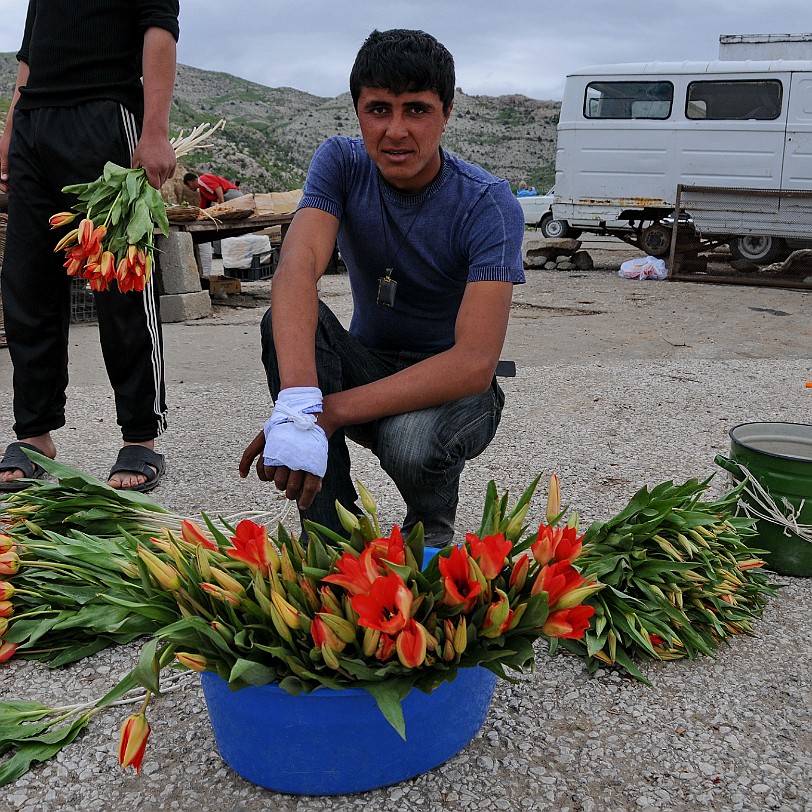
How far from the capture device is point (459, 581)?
154cm

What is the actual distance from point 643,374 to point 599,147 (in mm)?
7169

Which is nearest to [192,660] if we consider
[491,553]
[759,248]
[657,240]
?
[491,553]

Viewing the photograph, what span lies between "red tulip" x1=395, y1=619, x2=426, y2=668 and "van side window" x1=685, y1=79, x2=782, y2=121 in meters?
11.4

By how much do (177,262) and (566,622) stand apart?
7035 mm

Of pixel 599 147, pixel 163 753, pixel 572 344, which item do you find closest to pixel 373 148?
pixel 163 753

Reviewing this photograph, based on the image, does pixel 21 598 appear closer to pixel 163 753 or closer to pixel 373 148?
pixel 163 753

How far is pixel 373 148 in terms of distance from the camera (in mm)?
2230

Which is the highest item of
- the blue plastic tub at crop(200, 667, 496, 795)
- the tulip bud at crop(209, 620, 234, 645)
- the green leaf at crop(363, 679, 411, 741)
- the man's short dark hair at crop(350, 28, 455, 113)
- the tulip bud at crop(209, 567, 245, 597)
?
the man's short dark hair at crop(350, 28, 455, 113)

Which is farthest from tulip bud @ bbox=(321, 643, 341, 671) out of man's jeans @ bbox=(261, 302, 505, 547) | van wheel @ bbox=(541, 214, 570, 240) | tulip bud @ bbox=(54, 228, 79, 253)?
van wheel @ bbox=(541, 214, 570, 240)

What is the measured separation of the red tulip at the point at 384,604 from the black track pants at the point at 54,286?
6.80 feet

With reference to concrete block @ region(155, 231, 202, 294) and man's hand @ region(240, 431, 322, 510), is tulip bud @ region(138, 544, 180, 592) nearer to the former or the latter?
man's hand @ region(240, 431, 322, 510)

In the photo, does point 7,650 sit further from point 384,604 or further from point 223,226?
point 223,226

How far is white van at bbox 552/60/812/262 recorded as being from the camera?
10914mm

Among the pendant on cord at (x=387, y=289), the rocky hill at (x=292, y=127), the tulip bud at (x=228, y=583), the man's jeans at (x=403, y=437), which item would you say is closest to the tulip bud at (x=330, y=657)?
the tulip bud at (x=228, y=583)
